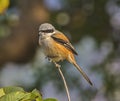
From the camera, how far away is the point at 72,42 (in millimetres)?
6680

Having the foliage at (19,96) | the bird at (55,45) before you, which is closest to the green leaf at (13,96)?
the foliage at (19,96)

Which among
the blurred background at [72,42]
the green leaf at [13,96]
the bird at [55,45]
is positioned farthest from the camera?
the blurred background at [72,42]

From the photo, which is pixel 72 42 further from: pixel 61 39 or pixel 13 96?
pixel 13 96

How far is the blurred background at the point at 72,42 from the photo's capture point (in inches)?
245

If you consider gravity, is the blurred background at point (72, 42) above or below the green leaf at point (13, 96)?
below

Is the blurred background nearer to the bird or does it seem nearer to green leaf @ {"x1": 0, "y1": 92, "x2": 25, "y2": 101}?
the bird

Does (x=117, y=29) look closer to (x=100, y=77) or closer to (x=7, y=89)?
(x=100, y=77)

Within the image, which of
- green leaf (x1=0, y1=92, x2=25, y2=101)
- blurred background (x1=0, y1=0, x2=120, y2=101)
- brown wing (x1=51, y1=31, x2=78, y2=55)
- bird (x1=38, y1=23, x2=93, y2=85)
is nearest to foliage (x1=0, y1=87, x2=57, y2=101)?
green leaf (x1=0, y1=92, x2=25, y2=101)

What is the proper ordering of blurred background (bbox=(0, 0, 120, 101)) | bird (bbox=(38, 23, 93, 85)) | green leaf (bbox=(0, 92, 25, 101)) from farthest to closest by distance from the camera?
blurred background (bbox=(0, 0, 120, 101)) < bird (bbox=(38, 23, 93, 85)) < green leaf (bbox=(0, 92, 25, 101))

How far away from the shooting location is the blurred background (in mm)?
6226

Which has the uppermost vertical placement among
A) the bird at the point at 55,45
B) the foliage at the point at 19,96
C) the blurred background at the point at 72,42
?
the foliage at the point at 19,96

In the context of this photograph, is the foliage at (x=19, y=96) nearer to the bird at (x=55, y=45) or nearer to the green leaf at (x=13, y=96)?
the green leaf at (x=13, y=96)

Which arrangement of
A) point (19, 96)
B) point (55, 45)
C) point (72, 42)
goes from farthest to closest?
1. point (72, 42)
2. point (55, 45)
3. point (19, 96)

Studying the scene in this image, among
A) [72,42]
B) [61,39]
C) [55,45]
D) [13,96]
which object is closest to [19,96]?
[13,96]
